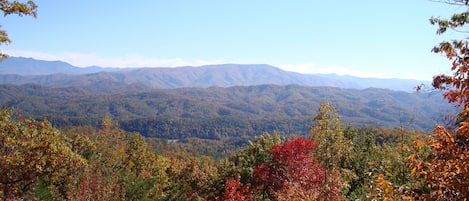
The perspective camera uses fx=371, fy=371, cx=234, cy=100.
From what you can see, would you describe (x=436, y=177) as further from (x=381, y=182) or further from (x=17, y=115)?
(x=17, y=115)

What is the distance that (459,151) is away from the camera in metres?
5.12

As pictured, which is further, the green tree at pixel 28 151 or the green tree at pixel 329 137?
the green tree at pixel 329 137

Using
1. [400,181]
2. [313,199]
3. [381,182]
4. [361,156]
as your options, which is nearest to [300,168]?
[400,181]

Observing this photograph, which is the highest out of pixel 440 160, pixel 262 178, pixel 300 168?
pixel 440 160

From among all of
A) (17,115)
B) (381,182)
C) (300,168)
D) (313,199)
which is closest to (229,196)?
(300,168)

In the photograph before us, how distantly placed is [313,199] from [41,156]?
10.8 meters

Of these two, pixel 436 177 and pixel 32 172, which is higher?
pixel 436 177

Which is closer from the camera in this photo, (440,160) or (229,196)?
(440,160)

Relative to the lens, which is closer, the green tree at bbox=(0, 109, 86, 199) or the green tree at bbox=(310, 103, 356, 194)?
the green tree at bbox=(0, 109, 86, 199)

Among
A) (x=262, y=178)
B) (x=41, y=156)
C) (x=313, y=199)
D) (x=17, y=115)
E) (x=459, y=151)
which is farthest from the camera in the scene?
(x=262, y=178)

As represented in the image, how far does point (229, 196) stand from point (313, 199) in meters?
9.05

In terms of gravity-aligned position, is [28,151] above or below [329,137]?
below

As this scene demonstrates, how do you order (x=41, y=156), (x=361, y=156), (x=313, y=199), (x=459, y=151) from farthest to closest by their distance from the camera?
(x=361, y=156) → (x=41, y=156) → (x=313, y=199) → (x=459, y=151)

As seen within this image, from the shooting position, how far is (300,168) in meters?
18.9
